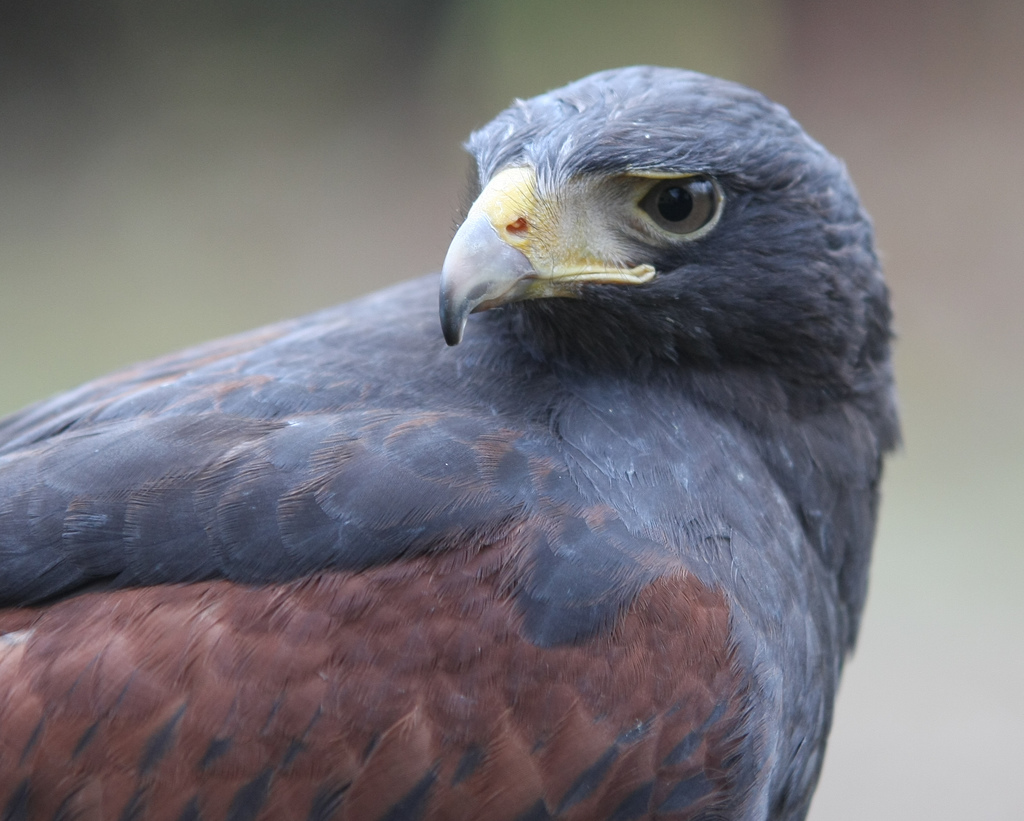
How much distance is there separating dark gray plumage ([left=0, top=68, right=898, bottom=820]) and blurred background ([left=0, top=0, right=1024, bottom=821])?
4.52m

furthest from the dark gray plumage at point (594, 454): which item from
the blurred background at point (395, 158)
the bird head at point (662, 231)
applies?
the blurred background at point (395, 158)

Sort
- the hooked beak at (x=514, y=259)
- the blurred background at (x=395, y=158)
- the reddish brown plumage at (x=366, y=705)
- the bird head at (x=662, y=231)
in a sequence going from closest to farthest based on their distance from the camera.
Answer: the reddish brown plumage at (x=366, y=705), the hooked beak at (x=514, y=259), the bird head at (x=662, y=231), the blurred background at (x=395, y=158)

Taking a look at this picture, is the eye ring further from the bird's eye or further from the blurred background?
the blurred background


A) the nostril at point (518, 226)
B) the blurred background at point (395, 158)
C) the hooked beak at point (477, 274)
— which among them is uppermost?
the nostril at point (518, 226)

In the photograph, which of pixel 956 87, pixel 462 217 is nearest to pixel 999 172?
pixel 956 87

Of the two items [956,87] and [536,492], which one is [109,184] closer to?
[956,87]

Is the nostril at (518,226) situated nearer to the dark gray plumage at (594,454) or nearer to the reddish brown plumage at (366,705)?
the dark gray plumage at (594,454)

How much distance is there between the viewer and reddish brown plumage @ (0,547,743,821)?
1.79 meters

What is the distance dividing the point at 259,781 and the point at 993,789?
168 inches

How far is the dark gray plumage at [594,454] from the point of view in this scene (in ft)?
6.09

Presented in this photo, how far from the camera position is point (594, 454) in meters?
2.03

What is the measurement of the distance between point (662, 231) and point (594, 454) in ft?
1.39

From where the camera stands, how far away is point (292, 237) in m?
8.67

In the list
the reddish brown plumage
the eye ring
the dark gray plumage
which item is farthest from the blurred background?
the reddish brown plumage
